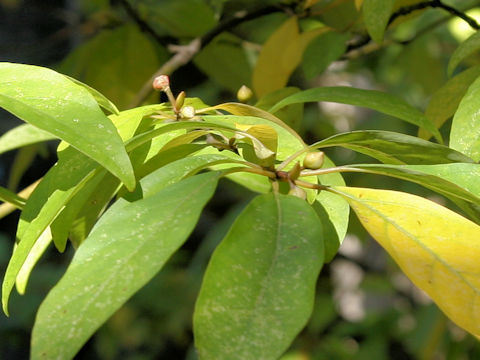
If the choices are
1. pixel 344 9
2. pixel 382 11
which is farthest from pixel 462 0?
pixel 382 11

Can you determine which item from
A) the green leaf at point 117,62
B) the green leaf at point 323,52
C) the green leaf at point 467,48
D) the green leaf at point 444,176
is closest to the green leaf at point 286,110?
the green leaf at point 323,52

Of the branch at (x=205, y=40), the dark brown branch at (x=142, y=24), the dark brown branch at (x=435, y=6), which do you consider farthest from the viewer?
the dark brown branch at (x=142, y=24)

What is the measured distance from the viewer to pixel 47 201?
2.07ft

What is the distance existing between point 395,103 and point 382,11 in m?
0.12

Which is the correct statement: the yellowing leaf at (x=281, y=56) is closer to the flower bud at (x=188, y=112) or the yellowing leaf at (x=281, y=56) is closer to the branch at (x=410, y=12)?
the branch at (x=410, y=12)

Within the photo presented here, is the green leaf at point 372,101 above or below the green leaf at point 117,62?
above

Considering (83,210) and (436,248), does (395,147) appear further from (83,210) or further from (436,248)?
(83,210)

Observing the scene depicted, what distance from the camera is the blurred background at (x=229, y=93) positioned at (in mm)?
1452

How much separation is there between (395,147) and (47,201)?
34 centimetres

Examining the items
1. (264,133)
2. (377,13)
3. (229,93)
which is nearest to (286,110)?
(377,13)

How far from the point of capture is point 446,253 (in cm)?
60

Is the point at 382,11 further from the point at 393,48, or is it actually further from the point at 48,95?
the point at 393,48

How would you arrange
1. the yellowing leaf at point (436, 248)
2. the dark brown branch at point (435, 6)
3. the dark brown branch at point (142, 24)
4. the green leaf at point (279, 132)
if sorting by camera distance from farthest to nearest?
1. the dark brown branch at point (142, 24)
2. the dark brown branch at point (435, 6)
3. the green leaf at point (279, 132)
4. the yellowing leaf at point (436, 248)

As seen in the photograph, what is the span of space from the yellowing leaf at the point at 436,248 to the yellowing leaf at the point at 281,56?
0.61 m
